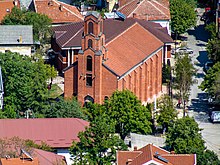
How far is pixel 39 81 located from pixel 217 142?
1747 cm

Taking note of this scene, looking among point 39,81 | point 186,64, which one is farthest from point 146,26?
point 39,81

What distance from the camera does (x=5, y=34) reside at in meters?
115

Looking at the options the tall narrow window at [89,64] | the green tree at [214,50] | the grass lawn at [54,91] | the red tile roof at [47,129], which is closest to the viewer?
the red tile roof at [47,129]

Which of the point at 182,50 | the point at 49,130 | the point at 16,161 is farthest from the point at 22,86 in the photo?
the point at 182,50

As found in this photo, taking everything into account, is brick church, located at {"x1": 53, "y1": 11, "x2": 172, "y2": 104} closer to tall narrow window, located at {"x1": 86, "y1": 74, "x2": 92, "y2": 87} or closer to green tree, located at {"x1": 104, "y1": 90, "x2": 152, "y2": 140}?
tall narrow window, located at {"x1": 86, "y1": 74, "x2": 92, "y2": 87}

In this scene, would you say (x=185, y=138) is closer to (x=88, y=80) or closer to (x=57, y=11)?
(x=88, y=80)

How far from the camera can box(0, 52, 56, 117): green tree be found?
9994 centimetres

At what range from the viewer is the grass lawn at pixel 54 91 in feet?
356

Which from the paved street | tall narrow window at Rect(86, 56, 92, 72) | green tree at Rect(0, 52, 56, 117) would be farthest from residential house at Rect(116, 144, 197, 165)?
tall narrow window at Rect(86, 56, 92, 72)

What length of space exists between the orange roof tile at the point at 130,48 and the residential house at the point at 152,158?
2163 centimetres

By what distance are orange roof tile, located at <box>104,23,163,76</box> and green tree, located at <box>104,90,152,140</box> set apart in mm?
5699

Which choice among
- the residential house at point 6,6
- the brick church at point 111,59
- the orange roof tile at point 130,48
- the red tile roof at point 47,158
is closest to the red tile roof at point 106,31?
A: the brick church at point 111,59

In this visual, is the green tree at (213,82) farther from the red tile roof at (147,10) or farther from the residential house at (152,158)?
the residential house at (152,158)

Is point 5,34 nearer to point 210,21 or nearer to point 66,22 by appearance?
point 66,22
